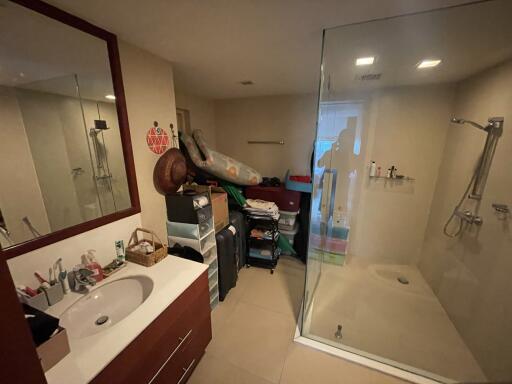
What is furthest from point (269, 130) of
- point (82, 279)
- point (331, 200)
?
point (82, 279)

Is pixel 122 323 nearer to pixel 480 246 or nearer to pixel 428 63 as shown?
pixel 480 246

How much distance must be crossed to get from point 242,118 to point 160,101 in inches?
63.0

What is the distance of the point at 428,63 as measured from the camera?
1688 millimetres

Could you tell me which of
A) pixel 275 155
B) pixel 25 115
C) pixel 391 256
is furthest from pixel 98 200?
pixel 391 256

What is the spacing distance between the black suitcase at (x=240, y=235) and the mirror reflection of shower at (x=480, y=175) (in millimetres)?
2075

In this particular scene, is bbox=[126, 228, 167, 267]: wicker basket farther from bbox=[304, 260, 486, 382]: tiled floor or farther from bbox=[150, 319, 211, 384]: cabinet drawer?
bbox=[304, 260, 486, 382]: tiled floor

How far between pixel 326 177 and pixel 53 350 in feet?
7.76

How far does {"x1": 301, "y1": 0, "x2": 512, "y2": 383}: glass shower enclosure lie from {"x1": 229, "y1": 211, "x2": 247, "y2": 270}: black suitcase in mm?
817

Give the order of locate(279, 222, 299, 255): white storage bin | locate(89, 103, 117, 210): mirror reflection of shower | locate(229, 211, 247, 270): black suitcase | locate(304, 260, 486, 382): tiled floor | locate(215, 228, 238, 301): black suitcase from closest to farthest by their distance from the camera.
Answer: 1. locate(89, 103, 117, 210): mirror reflection of shower
2. locate(304, 260, 486, 382): tiled floor
3. locate(215, 228, 238, 301): black suitcase
4. locate(229, 211, 247, 270): black suitcase
5. locate(279, 222, 299, 255): white storage bin

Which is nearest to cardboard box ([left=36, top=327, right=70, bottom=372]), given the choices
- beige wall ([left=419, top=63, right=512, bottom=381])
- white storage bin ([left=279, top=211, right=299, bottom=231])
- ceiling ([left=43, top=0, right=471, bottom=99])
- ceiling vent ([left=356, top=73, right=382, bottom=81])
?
ceiling ([left=43, top=0, right=471, bottom=99])

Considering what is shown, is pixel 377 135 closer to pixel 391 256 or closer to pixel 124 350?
pixel 391 256

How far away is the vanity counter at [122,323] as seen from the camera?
742 mm

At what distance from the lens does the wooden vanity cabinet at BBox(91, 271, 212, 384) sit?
2.82ft

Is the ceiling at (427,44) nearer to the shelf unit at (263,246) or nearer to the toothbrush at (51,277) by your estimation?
the shelf unit at (263,246)
